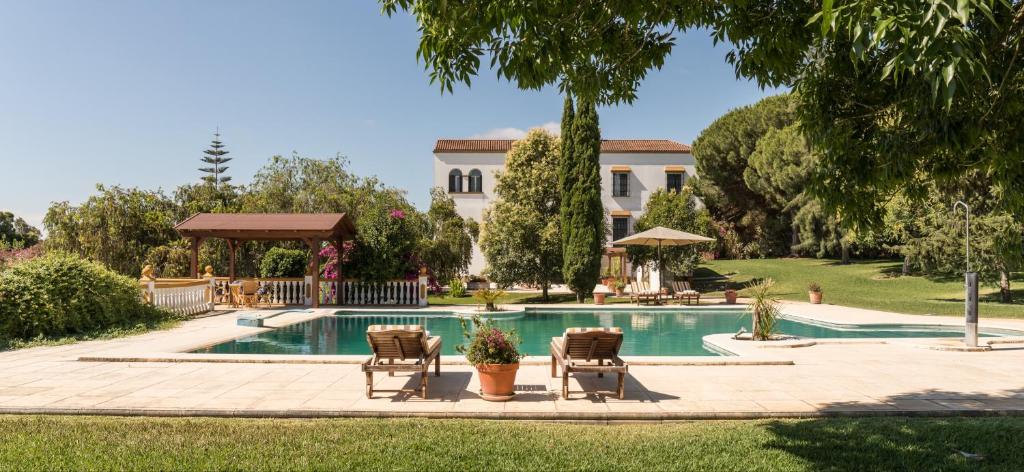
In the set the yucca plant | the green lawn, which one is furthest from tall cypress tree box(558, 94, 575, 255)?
the yucca plant

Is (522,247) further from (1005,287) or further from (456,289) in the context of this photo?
(1005,287)

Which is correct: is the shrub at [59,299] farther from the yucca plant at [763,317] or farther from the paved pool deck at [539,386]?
→ the yucca plant at [763,317]

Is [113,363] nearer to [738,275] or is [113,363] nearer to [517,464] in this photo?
[517,464]

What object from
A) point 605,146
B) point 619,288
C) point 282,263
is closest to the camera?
point 282,263

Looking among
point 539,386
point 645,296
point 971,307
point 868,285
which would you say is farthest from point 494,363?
point 868,285

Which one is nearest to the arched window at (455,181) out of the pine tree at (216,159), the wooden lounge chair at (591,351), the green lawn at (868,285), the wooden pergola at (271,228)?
the green lawn at (868,285)

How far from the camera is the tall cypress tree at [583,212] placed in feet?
66.5

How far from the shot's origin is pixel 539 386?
6.63 m

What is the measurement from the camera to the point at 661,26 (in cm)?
438

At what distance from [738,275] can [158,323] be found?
921 inches

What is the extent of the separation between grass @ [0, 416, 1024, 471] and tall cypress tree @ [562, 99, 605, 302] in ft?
49.3

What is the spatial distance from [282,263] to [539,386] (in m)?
15.8

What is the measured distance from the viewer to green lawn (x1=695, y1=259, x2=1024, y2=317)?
17031 mm

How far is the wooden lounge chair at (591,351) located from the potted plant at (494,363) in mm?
544
